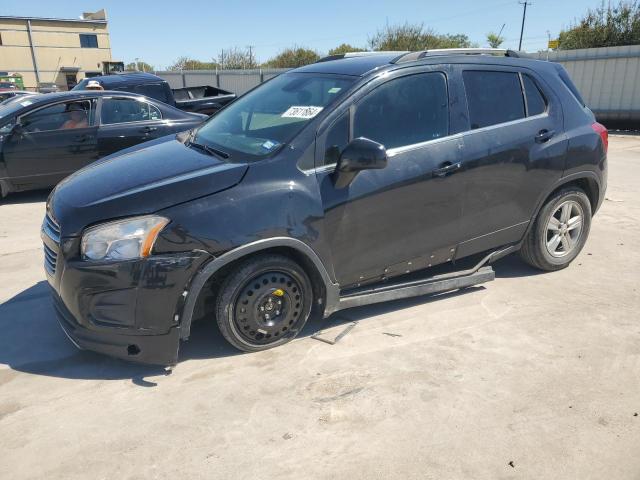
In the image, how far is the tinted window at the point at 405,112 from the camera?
11.3 feet

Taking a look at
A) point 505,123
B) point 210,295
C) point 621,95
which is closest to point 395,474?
point 210,295

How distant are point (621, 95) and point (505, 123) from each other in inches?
603

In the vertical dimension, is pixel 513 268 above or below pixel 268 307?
below

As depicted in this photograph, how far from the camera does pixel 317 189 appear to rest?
10.6 feet

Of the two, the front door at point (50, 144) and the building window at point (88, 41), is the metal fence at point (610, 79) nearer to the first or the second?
the front door at point (50, 144)

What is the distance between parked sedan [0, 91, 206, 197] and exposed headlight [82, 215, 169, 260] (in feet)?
17.4

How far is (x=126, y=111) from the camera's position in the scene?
786 centimetres

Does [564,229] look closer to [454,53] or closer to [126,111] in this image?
[454,53]

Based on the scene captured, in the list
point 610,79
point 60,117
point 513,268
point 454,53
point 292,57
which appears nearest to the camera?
point 454,53

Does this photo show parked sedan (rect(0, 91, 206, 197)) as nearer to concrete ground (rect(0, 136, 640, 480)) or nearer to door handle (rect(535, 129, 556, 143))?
concrete ground (rect(0, 136, 640, 480))

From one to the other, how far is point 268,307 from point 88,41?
73.5 metres

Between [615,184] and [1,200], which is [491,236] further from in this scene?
[1,200]

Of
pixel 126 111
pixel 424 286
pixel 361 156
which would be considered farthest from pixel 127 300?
pixel 126 111

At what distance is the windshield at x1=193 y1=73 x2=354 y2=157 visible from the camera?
339 cm
